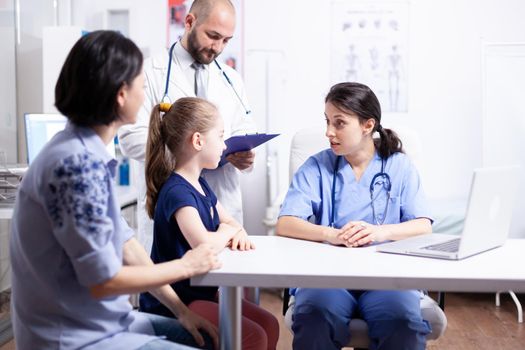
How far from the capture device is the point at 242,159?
1942 millimetres

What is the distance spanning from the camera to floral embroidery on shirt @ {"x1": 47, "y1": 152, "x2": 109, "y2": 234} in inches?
39.4

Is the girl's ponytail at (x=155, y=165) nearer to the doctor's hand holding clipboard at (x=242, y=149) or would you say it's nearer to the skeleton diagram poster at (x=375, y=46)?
the doctor's hand holding clipboard at (x=242, y=149)

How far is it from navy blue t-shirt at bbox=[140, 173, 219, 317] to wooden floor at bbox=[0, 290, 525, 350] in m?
1.21

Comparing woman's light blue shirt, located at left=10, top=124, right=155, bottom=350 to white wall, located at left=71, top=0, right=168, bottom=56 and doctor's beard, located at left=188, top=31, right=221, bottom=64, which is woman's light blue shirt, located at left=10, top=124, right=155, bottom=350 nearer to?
doctor's beard, located at left=188, top=31, right=221, bottom=64

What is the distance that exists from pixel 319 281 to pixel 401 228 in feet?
1.70

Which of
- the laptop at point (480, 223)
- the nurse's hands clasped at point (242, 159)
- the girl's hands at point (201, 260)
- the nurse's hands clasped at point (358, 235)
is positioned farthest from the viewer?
the nurse's hands clasped at point (242, 159)

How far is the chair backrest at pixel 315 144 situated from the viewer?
205 cm

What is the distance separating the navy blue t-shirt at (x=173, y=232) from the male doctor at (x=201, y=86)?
41 cm

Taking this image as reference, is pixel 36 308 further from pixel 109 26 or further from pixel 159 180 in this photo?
pixel 109 26

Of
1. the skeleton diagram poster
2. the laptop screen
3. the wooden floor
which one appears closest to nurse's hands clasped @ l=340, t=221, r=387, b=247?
the wooden floor

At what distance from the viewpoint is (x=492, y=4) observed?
356 centimetres

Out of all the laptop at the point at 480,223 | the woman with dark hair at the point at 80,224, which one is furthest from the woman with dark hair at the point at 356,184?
the woman with dark hair at the point at 80,224

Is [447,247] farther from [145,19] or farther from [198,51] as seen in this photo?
[145,19]

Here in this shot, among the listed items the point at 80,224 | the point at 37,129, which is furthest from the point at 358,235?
the point at 37,129
